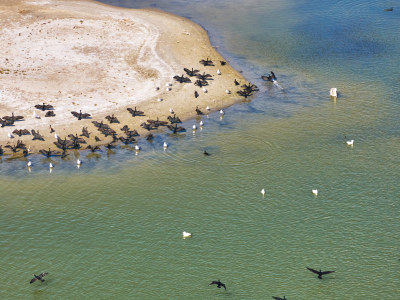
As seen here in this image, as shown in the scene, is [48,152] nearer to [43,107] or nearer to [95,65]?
[43,107]

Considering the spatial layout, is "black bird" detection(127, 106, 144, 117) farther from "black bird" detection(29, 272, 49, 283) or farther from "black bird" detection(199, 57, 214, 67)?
"black bird" detection(29, 272, 49, 283)

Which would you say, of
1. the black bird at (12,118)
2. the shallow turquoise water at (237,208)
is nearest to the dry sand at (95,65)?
the black bird at (12,118)

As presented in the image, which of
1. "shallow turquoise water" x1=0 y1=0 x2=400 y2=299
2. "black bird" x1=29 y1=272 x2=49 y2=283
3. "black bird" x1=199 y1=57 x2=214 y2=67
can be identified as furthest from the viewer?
"black bird" x1=199 y1=57 x2=214 y2=67

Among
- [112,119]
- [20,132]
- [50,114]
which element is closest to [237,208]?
[112,119]

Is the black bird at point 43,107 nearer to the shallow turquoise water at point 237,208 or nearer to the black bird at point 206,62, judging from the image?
the shallow turquoise water at point 237,208

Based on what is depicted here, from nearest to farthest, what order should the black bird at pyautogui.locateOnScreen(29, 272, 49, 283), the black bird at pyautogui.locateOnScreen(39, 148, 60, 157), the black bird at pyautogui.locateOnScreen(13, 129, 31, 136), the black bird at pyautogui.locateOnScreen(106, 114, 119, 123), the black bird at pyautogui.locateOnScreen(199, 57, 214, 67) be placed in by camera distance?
→ the black bird at pyautogui.locateOnScreen(29, 272, 49, 283) → the black bird at pyautogui.locateOnScreen(39, 148, 60, 157) → the black bird at pyautogui.locateOnScreen(13, 129, 31, 136) → the black bird at pyautogui.locateOnScreen(106, 114, 119, 123) → the black bird at pyautogui.locateOnScreen(199, 57, 214, 67)

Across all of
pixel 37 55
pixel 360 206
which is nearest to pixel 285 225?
pixel 360 206

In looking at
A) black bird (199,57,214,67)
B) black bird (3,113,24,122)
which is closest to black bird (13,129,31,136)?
black bird (3,113,24,122)
